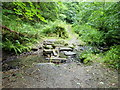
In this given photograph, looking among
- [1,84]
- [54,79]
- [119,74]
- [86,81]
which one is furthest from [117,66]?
[1,84]

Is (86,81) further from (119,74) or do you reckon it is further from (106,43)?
(106,43)

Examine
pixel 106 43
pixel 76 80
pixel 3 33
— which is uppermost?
pixel 3 33

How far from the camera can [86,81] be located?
10.2 ft

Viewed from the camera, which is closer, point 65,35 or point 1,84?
point 1,84

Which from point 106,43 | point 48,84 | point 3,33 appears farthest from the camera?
point 106,43

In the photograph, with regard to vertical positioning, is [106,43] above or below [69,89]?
above

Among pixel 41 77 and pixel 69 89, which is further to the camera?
pixel 41 77

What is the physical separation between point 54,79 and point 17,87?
115cm

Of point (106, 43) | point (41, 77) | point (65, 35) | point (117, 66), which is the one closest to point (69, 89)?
point (41, 77)

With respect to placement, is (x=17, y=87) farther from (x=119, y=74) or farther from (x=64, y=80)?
(x=119, y=74)

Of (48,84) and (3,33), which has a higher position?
(3,33)

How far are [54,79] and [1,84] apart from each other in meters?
1.58

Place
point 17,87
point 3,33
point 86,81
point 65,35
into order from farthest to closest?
point 65,35, point 3,33, point 86,81, point 17,87

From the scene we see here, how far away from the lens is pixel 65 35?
1195 centimetres
